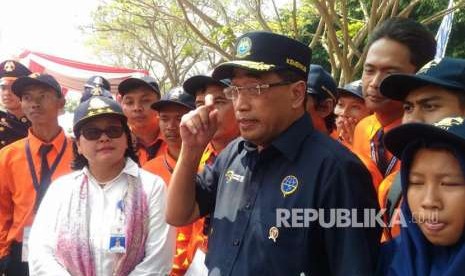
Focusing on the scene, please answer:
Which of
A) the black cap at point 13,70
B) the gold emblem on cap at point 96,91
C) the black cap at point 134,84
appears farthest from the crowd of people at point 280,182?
the black cap at point 13,70

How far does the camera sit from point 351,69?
8961mm

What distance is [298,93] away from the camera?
6.95 ft

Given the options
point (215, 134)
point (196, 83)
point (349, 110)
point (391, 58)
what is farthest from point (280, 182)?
point (349, 110)

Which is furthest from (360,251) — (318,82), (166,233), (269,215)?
(318,82)

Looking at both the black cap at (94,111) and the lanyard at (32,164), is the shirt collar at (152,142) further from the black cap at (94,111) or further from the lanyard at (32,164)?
the black cap at (94,111)

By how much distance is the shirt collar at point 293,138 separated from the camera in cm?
204

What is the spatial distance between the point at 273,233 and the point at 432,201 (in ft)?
1.91

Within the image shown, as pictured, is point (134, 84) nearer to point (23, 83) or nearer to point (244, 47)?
point (23, 83)

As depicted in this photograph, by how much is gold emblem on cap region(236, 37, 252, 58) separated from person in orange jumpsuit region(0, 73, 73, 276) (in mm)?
2172

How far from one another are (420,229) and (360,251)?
0.22 meters

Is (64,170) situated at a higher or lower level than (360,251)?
higher

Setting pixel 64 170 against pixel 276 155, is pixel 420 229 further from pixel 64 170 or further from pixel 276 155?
pixel 64 170

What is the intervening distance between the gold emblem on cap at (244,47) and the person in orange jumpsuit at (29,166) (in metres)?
2.17

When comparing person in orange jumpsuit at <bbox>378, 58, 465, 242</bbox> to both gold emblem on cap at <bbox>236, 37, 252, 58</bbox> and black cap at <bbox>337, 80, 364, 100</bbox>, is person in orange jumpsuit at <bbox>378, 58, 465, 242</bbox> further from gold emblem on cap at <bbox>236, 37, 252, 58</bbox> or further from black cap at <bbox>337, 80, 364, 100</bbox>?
black cap at <bbox>337, 80, 364, 100</bbox>
